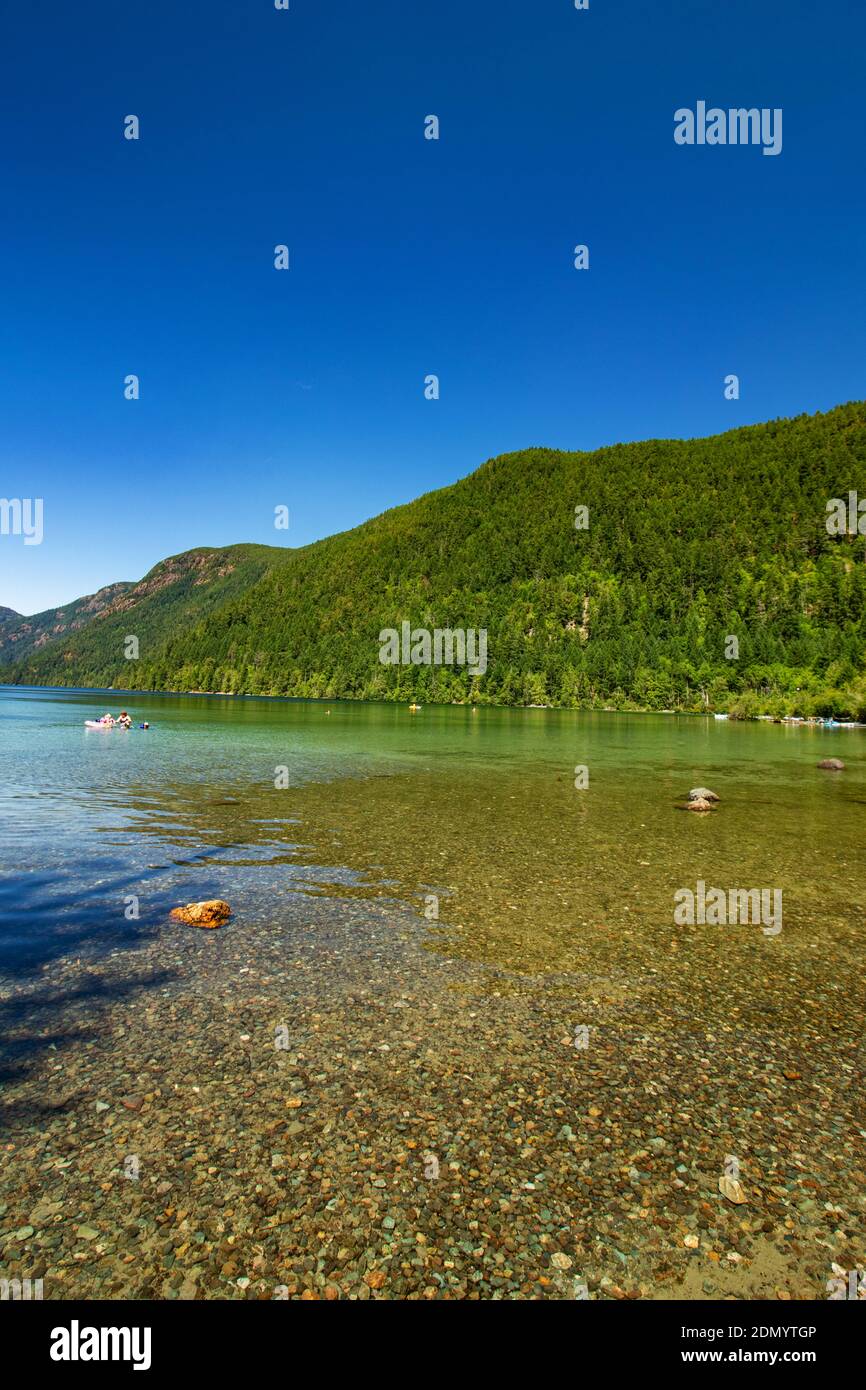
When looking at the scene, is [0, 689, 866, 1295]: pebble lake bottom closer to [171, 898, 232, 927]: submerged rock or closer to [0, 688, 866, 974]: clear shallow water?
[0, 688, 866, 974]: clear shallow water

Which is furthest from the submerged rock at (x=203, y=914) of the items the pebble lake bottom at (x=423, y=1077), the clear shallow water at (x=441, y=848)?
the clear shallow water at (x=441, y=848)

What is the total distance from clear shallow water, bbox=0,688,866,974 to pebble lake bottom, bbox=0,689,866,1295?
6.4 inches

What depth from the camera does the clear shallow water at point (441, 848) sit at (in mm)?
14477

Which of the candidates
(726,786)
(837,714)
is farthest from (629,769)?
(837,714)

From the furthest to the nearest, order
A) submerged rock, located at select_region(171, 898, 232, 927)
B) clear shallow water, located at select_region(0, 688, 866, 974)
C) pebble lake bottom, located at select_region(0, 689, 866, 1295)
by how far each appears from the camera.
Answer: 1. clear shallow water, located at select_region(0, 688, 866, 974)
2. submerged rock, located at select_region(171, 898, 232, 927)
3. pebble lake bottom, located at select_region(0, 689, 866, 1295)

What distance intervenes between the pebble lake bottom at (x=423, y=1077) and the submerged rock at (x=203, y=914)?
0.51 meters

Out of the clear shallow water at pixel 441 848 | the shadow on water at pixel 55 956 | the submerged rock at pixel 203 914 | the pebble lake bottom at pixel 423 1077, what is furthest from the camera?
the clear shallow water at pixel 441 848

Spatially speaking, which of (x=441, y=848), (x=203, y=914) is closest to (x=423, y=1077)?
(x=203, y=914)

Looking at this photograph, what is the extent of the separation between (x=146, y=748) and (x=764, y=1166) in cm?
5912

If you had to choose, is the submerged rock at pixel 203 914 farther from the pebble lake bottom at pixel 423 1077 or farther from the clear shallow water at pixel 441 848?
the clear shallow water at pixel 441 848

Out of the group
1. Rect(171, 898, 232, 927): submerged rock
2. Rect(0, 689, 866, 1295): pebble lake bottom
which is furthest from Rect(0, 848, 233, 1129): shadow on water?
Rect(171, 898, 232, 927): submerged rock

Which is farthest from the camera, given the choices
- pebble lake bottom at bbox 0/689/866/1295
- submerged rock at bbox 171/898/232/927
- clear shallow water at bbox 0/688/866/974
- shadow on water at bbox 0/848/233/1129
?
clear shallow water at bbox 0/688/866/974

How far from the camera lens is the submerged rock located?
14.2 metres

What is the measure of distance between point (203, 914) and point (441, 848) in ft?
32.5
